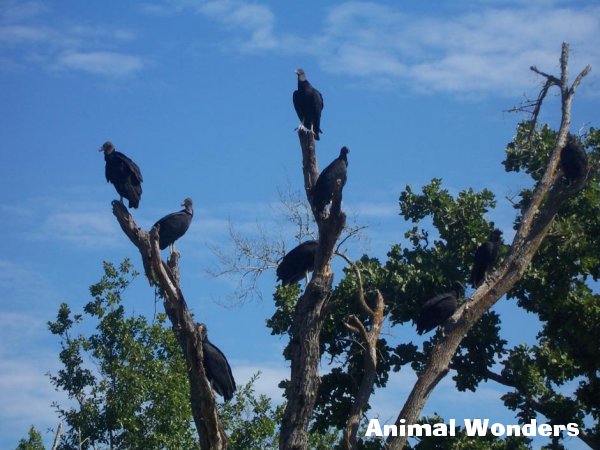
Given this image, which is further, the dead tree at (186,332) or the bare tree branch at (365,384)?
the bare tree branch at (365,384)

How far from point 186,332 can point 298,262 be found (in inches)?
104

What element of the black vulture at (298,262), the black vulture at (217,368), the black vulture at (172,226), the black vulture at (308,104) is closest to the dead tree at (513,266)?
the black vulture at (217,368)

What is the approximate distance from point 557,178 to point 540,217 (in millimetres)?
679

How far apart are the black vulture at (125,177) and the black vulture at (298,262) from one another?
146 cm

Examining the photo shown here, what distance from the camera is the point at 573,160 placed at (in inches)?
348

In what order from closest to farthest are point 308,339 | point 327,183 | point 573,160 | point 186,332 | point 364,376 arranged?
point 186,332 < point 308,339 < point 364,376 < point 327,183 < point 573,160

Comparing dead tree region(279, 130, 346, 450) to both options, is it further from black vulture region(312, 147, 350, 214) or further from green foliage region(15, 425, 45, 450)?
green foliage region(15, 425, 45, 450)

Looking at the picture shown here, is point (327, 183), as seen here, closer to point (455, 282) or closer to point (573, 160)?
point (455, 282)

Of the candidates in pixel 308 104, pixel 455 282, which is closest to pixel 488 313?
pixel 455 282

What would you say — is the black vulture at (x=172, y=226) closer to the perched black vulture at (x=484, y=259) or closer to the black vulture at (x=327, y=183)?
the black vulture at (x=327, y=183)

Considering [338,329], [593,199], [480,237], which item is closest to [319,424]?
[338,329]

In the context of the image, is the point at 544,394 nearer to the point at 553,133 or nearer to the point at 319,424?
the point at 319,424

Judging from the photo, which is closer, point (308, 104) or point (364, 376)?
point (364, 376)

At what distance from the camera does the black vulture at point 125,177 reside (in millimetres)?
8562
